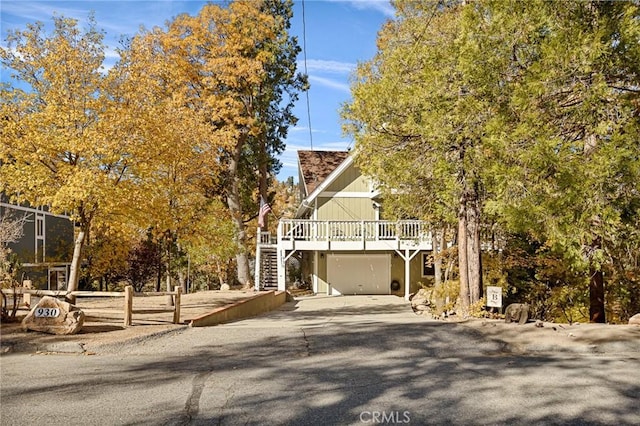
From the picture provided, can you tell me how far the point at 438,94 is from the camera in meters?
11.6

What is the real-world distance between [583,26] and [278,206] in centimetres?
3682

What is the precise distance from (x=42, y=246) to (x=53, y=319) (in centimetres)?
1829

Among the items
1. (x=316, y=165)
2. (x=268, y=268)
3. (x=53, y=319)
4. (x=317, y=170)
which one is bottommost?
(x=53, y=319)

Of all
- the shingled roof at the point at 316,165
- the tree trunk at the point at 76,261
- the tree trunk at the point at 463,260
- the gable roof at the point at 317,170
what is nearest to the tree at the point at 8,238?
the tree trunk at the point at 76,261

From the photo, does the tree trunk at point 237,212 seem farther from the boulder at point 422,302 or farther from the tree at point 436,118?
the tree at point 436,118

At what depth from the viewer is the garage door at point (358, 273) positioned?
93.0ft

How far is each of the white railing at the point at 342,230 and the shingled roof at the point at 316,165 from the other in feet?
11.5

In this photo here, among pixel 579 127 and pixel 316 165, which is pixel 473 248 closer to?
pixel 579 127

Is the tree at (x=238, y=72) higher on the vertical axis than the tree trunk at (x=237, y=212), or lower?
higher

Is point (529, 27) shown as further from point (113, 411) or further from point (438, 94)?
point (113, 411)

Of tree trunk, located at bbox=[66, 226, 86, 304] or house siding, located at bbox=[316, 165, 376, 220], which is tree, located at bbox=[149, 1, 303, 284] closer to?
house siding, located at bbox=[316, 165, 376, 220]

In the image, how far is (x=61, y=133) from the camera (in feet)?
37.3

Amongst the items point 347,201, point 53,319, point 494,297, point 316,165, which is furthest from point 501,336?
point 316,165

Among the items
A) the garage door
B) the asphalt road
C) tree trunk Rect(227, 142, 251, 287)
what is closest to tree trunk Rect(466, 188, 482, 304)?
the asphalt road
